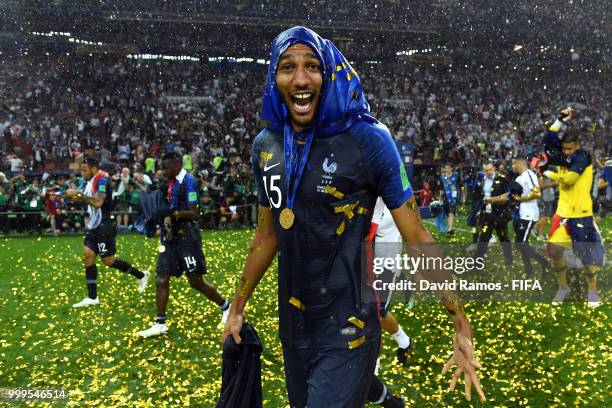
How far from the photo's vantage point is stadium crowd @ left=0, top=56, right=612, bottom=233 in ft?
58.5

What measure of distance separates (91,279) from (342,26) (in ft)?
85.4

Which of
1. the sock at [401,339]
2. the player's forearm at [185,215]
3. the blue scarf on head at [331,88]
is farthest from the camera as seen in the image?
the player's forearm at [185,215]

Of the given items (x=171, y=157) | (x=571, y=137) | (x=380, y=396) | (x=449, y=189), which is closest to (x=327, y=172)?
(x=380, y=396)

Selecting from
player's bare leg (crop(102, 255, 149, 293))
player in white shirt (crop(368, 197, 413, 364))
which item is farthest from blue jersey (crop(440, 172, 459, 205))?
player in white shirt (crop(368, 197, 413, 364))

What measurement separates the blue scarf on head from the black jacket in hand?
1081mm

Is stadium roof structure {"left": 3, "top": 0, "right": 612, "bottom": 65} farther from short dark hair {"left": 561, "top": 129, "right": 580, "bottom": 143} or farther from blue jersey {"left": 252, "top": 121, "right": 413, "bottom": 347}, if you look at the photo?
blue jersey {"left": 252, "top": 121, "right": 413, "bottom": 347}

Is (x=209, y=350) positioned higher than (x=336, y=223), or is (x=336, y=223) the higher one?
(x=336, y=223)

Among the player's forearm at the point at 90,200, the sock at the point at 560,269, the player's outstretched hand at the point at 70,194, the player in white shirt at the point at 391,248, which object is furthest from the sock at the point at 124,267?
the sock at the point at 560,269

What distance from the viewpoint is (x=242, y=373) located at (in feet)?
9.31

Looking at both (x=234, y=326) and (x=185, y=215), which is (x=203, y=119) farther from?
(x=234, y=326)

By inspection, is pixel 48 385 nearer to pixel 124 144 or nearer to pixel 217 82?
pixel 124 144

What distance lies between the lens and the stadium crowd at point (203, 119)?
17844mm

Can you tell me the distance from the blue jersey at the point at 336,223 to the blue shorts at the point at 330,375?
0.05 m

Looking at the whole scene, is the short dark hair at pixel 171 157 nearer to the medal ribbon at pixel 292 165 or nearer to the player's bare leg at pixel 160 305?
the player's bare leg at pixel 160 305
